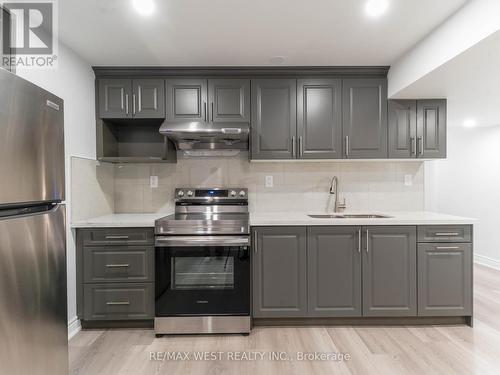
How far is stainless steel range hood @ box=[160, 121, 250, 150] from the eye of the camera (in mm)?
2352

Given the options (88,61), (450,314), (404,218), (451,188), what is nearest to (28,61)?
(88,61)

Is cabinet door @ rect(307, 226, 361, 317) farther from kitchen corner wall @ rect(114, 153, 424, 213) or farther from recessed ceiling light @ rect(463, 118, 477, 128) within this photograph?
recessed ceiling light @ rect(463, 118, 477, 128)

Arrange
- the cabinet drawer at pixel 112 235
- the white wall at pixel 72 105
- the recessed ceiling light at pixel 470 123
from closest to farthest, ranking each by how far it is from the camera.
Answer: the white wall at pixel 72 105 → the cabinet drawer at pixel 112 235 → the recessed ceiling light at pixel 470 123

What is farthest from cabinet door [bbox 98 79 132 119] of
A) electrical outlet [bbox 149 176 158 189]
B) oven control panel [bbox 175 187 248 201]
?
oven control panel [bbox 175 187 248 201]

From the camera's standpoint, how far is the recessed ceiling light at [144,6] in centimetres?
170

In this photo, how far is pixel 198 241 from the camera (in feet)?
7.27

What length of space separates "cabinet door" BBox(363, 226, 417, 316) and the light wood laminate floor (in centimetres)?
19

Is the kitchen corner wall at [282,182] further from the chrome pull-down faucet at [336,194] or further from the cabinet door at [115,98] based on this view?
the cabinet door at [115,98]

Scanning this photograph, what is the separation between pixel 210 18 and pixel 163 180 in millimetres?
1609

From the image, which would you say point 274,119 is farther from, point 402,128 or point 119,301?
point 119,301

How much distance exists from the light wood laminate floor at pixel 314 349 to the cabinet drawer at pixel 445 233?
2.38ft

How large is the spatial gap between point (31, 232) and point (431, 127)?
3.08 meters

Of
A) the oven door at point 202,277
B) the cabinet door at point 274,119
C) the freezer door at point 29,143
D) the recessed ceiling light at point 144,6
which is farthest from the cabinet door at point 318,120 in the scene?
the freezer door at point 29,143

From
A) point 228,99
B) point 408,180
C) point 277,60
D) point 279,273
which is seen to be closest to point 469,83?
point 408,180
